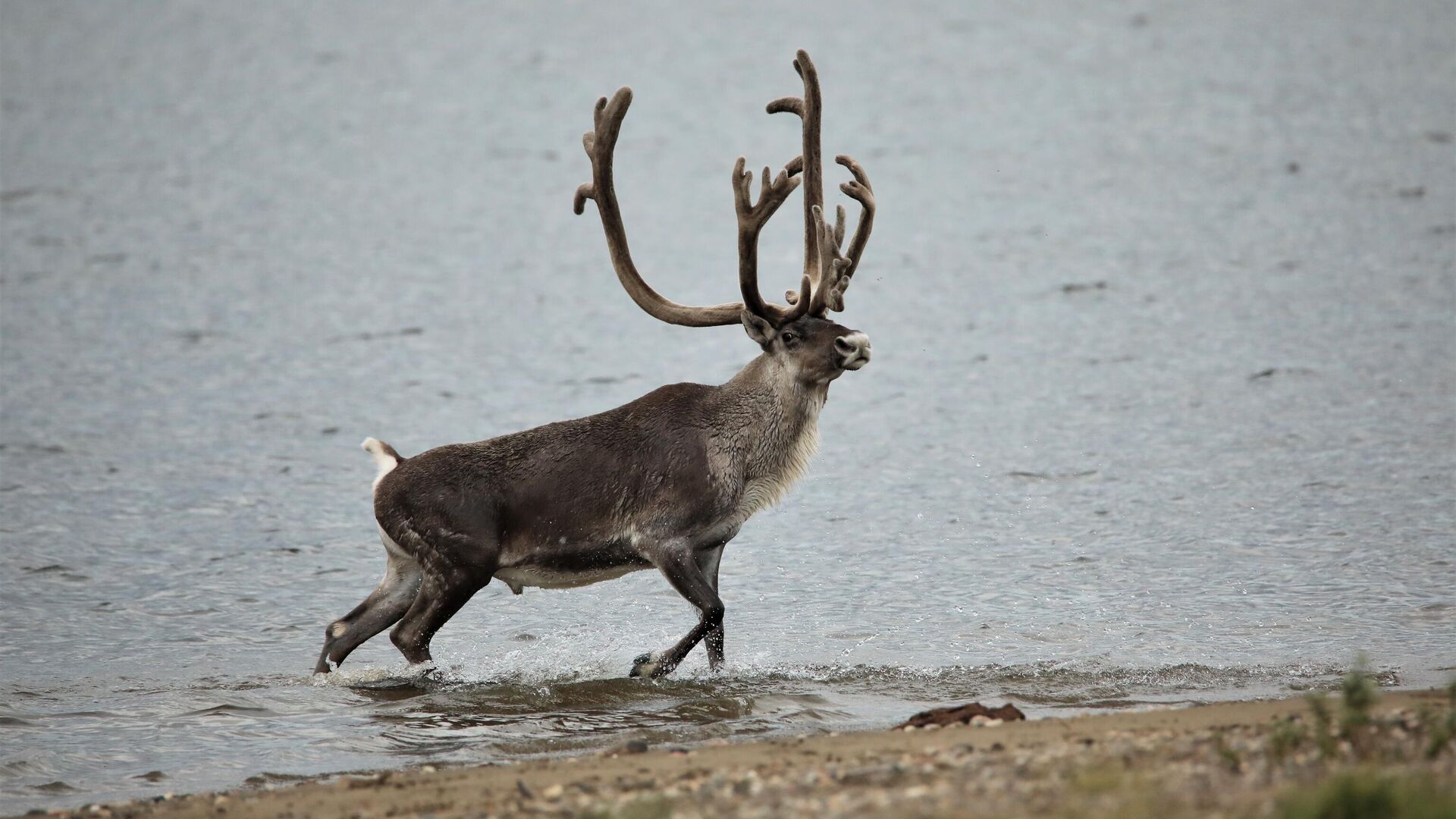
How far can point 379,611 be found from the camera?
32.8ft

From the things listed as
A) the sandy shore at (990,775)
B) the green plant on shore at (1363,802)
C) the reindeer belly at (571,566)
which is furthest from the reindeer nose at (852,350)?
the green plant on shore at (1363,802)

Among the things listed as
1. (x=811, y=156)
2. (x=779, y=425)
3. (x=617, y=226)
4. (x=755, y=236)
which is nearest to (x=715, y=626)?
(x=779, y=425)

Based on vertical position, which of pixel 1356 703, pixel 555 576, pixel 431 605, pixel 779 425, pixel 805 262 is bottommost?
pixel 1356 703

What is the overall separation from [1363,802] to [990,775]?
1.40 metres

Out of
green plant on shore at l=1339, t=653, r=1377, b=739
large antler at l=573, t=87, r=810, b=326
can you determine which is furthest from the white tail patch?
green plant on shore at l=1339, t=653, r=1377, b=739

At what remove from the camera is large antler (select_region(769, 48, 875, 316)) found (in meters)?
9.92

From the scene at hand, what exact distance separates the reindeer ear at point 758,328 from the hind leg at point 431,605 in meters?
1.99

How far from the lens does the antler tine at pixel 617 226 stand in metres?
10.3

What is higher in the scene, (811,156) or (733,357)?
(733,357)

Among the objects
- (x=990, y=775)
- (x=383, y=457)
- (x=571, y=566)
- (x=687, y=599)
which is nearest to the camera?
(x=990, y=775)

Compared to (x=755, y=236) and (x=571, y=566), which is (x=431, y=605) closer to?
(x=571, y=566)

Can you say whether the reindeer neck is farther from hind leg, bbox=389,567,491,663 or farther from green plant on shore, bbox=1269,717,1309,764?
green plant on shore, bbox=1269,717,1309,764

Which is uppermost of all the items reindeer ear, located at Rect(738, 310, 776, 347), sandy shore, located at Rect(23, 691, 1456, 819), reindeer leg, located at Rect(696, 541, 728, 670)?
reindeer ear, located at Rect(738, 310, 776, 347)

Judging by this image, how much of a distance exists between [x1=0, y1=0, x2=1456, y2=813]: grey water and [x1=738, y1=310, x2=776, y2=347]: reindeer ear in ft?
5.93
